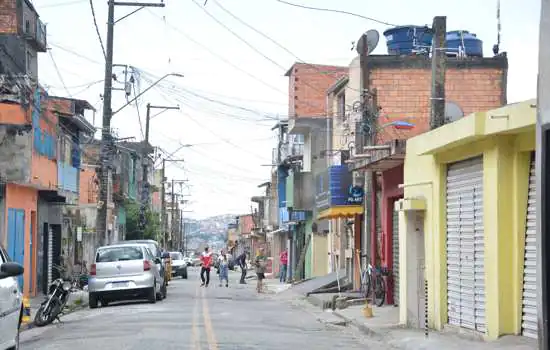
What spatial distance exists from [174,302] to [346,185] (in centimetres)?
626

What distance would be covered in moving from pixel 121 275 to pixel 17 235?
5.15m

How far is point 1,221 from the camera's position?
28.3m

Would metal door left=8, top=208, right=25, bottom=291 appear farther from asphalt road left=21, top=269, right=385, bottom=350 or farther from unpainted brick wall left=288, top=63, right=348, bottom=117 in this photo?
unpainted brick wall left=288, top=63, right=348, bottom=117

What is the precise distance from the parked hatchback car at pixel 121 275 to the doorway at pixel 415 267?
9694 millimetres

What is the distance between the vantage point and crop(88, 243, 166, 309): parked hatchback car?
87.3 feet

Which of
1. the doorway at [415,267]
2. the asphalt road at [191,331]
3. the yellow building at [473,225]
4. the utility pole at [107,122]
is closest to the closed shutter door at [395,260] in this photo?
the asphalt road at [191,331]

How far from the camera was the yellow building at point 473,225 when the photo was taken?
14367mm

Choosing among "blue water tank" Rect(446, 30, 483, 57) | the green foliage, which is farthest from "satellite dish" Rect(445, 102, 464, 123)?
the green foliage

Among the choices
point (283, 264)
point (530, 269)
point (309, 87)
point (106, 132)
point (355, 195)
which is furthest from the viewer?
point (283, 264)

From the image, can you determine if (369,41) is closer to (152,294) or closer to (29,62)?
(152,294)

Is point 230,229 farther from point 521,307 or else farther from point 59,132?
point 521,307

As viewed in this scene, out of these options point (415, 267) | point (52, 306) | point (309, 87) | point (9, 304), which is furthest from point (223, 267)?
point (9, 304)

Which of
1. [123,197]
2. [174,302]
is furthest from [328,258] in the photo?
[123,197]

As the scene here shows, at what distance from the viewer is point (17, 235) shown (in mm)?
30125
